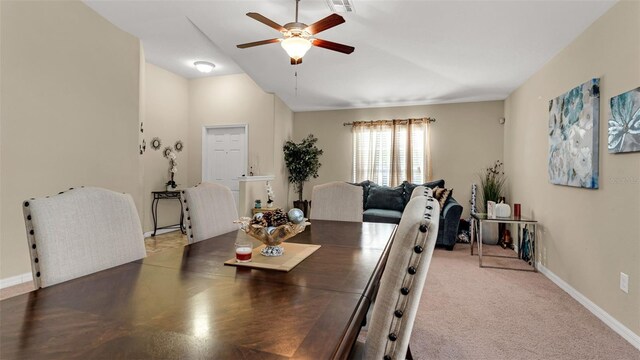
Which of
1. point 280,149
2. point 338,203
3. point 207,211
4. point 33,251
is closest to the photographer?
point 33,251

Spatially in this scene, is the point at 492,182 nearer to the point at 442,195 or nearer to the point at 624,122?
the point at 442,195

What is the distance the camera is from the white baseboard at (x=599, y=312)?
6.73 ft

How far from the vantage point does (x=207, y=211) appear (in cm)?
198

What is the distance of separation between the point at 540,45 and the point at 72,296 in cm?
421

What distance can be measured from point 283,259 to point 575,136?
300 centimetres

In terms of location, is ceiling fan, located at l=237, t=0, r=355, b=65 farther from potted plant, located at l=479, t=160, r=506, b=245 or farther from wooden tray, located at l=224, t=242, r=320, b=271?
potted plant, located at l=479, t=160, r=506, b=245

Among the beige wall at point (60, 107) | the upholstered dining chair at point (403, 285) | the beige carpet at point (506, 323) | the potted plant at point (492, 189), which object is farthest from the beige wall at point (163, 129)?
the potted plant at point (492, 189)

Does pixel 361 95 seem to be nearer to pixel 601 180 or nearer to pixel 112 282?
pixel 601 180

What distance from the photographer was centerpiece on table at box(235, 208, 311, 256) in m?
1.38

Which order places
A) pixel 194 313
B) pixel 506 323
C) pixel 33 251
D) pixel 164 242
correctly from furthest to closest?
1. pixel 164 242
2. pixel 506 323
3. pixel 33 251
4. pixel 194 313

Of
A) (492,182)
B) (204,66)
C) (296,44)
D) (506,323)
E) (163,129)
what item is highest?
(204,66)

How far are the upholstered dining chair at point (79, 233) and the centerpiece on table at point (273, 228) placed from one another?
0.56 meters

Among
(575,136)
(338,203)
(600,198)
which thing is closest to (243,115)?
(338,203)

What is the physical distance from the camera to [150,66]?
5.22m
